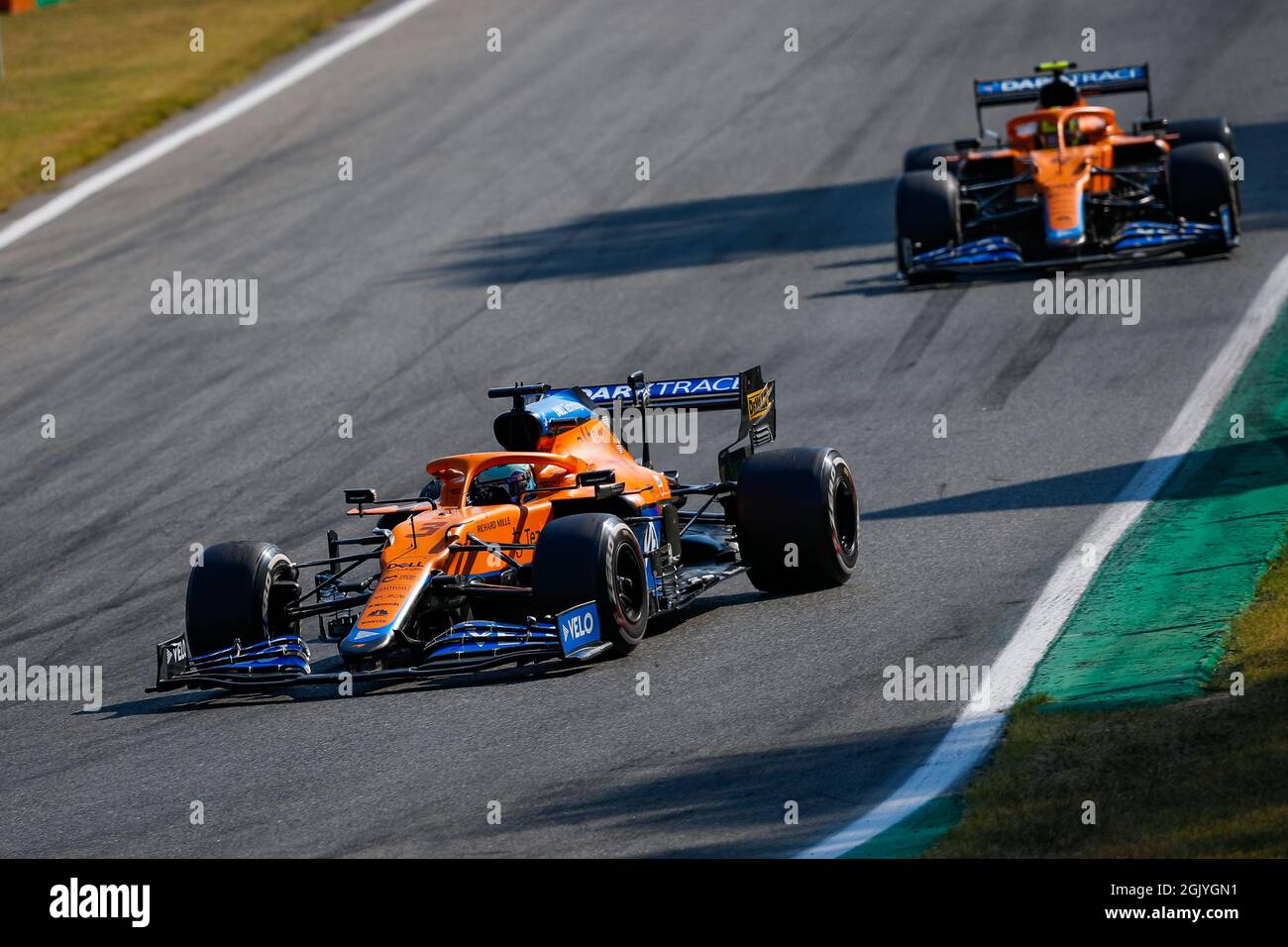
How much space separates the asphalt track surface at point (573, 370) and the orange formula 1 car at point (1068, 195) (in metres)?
0.47

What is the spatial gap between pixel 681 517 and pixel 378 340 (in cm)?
862

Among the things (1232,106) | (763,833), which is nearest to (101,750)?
(763,833)

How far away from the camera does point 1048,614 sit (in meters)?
10.8

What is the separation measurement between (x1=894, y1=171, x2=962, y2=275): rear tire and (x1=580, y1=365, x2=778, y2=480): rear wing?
780 centimetres

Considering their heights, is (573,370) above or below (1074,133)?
below

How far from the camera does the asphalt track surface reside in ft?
29.3

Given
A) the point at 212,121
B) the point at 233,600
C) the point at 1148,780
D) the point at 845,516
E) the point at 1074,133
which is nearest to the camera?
the point at 1148,780

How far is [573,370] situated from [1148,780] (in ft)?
39.2

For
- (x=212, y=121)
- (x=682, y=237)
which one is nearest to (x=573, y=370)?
(x=682, y=237)

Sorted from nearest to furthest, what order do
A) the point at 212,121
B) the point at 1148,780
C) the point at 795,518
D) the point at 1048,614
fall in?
1. the point at 1148,780
2. the point at 1048,614
3. the point at 795,518
4. the point at 212,121

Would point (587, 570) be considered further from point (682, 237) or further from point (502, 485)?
point (682, 237)

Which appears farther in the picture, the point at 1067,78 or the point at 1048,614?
the point at 1067,78

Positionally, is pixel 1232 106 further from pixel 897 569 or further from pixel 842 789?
pixel 842 789

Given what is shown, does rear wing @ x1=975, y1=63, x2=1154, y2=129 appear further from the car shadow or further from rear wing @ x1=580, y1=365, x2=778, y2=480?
rear wing @ x1=580, y1=365, x2=778, y2=480
